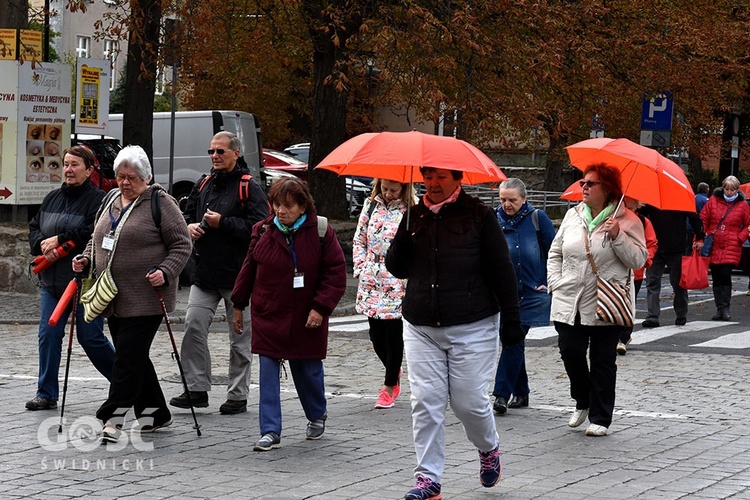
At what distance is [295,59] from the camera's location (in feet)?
94.1

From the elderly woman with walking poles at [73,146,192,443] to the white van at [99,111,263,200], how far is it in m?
19.8

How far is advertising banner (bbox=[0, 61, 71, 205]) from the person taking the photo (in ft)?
58.0

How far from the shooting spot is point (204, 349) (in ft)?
29.5

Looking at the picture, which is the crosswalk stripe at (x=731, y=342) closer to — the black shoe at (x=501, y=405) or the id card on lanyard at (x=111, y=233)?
the black shoe at (x=501, y=405)

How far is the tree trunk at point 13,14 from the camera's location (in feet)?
58.6

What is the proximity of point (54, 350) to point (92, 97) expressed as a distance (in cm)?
978

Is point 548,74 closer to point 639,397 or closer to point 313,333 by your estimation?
point 639,397

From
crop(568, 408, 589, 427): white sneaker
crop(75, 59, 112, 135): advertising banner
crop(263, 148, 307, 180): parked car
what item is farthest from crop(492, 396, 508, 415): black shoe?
crop(263, 148, 307, 180): parked car

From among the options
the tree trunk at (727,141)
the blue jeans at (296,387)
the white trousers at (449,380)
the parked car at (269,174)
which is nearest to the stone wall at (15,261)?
the blue jeans at (296,387)

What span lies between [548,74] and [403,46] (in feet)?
7.58

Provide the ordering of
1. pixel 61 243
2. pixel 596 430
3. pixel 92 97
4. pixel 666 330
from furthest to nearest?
pixel 92 97 < pixel 666 330 < pixel 61 243 < pixel 596 430

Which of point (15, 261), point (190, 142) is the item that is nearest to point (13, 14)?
point (15, 261)

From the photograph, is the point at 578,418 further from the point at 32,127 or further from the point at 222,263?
the point at 32,127

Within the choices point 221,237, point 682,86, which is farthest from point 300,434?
point 682,86
